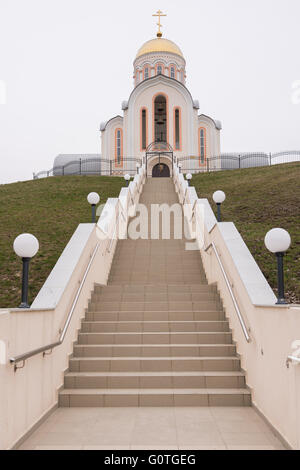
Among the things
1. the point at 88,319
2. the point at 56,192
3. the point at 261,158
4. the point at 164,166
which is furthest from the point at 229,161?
the point at 88,319

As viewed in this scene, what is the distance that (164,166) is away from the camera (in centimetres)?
3069

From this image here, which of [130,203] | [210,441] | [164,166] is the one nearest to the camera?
[210,441]

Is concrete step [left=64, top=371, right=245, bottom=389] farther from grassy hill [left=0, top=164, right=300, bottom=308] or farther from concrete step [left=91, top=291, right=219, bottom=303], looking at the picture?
grassy hill [left=0, top=164, right=300, bottom=308]

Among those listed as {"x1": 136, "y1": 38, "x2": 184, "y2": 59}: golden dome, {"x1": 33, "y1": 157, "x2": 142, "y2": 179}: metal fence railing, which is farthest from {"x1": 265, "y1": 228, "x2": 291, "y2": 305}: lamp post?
{"x1": 136, "y1": 38, "x2": 184, "y2": 59}: golden dome

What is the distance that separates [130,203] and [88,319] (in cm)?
874

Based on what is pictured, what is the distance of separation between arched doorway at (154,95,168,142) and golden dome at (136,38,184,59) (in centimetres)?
617

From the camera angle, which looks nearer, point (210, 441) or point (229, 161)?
point (210, 441)

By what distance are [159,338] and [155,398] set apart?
4.27 feet

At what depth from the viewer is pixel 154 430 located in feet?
14.8

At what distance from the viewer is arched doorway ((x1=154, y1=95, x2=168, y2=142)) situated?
104 ft

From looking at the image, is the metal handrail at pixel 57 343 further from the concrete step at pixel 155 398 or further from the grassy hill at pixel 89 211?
the grassy hill at pixel 89 211

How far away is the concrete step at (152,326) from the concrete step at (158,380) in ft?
3.69

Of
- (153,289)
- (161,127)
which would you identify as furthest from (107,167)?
(153,289)
